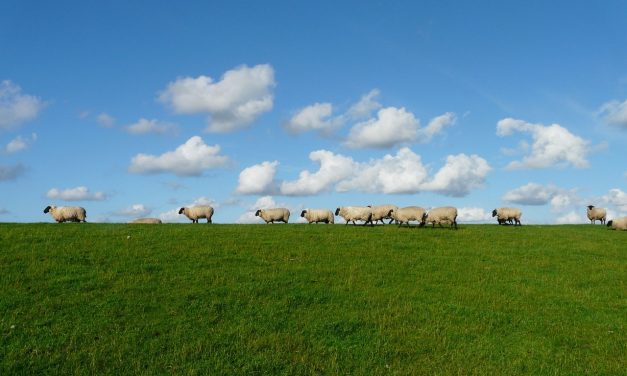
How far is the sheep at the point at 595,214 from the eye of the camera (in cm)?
5697

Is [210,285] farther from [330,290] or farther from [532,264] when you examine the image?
[532,264]

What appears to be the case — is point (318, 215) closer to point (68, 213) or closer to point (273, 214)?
point (273, 214)

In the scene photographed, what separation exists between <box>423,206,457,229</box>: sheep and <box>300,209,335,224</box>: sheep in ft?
37.8

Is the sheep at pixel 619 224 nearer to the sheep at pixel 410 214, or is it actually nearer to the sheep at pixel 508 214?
the sheep at pixel 508 214

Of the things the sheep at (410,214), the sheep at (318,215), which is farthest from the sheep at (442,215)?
the sheep at (318,215)

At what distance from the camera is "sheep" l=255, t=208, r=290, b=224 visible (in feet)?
164

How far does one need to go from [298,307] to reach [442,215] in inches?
915

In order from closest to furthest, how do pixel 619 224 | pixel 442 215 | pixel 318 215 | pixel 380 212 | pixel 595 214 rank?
1. pixel 442 215
2. pixel 380 212
3. pixel 619 224
4. pixel 318 215
5. pixel 595 214

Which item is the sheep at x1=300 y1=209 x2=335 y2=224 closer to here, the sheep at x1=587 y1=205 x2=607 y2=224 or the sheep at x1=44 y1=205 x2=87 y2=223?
the sheep at x1=44 y1=205 x2=87 y2=223

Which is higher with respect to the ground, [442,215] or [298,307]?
[442,215]

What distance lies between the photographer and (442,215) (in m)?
40.1

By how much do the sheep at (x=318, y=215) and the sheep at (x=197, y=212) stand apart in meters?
9.60

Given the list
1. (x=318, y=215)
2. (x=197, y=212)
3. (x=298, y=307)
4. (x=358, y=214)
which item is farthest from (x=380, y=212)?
(x=298, y=307)

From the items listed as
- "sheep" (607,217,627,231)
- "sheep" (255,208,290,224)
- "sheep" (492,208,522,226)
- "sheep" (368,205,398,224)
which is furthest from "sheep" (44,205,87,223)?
"sheep" (607,217,627,231)
